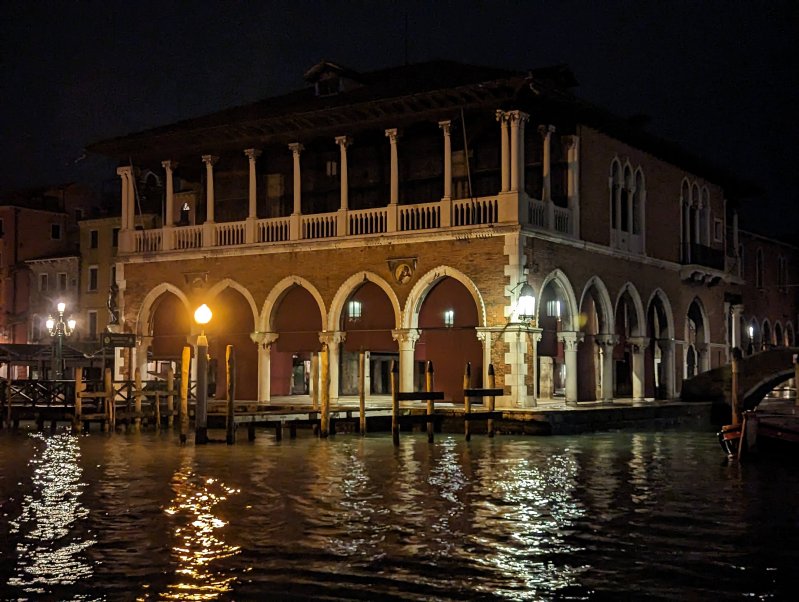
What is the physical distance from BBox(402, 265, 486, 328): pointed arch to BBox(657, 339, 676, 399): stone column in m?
8.74

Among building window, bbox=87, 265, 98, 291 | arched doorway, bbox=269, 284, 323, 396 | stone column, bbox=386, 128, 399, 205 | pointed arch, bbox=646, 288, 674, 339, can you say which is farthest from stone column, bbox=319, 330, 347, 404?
building window, bbox=87, 265, 98, 291

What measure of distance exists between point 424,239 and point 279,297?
186 inches

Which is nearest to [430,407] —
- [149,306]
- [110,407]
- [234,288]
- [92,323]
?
[110,407]

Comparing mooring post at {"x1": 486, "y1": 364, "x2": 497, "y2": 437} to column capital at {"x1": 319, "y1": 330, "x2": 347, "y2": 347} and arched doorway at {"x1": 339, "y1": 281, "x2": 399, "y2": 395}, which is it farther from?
column capital at {"x1": 319, "y1": 330, "x2": 347, "y2": 347}

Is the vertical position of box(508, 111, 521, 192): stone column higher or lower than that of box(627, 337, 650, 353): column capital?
higher

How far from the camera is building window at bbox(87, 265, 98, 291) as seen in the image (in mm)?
47188

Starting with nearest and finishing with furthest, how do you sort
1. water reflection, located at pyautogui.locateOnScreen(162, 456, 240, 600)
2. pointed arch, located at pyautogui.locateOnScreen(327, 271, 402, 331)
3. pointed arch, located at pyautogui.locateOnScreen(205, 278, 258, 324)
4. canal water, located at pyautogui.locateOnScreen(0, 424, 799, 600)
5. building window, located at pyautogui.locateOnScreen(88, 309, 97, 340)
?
1. water reflection, located at pyautogui.locateOnScreen(162, 456, 240, 600)
2. canal water, located at pyautogui.locateOnScreen(0, 424, 799, 600)
3. pointed arch, located at pyautogui.locateOnScreen(327, 271, 402, 331)
4. pointed arch, located at pyautogui.locateOnScreen(205, 278, 258, 324)
5. building window, located at pyautogui.locateOnScreen(88, 309, 97, 340)

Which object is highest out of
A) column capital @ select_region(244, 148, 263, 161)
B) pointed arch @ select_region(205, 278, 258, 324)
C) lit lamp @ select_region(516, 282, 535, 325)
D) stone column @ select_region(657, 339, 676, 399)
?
column capital @ select_region(244, 148, 263, 161)

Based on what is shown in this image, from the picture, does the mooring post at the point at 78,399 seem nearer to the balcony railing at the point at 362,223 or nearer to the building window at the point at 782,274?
the balcony railing at the point at 362,223

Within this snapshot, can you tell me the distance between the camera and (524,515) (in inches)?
494

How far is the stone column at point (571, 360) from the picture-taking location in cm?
2666

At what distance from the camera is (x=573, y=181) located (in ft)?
87.7

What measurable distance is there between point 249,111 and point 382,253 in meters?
7.20

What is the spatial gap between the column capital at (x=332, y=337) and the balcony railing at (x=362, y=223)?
7.63 feet
